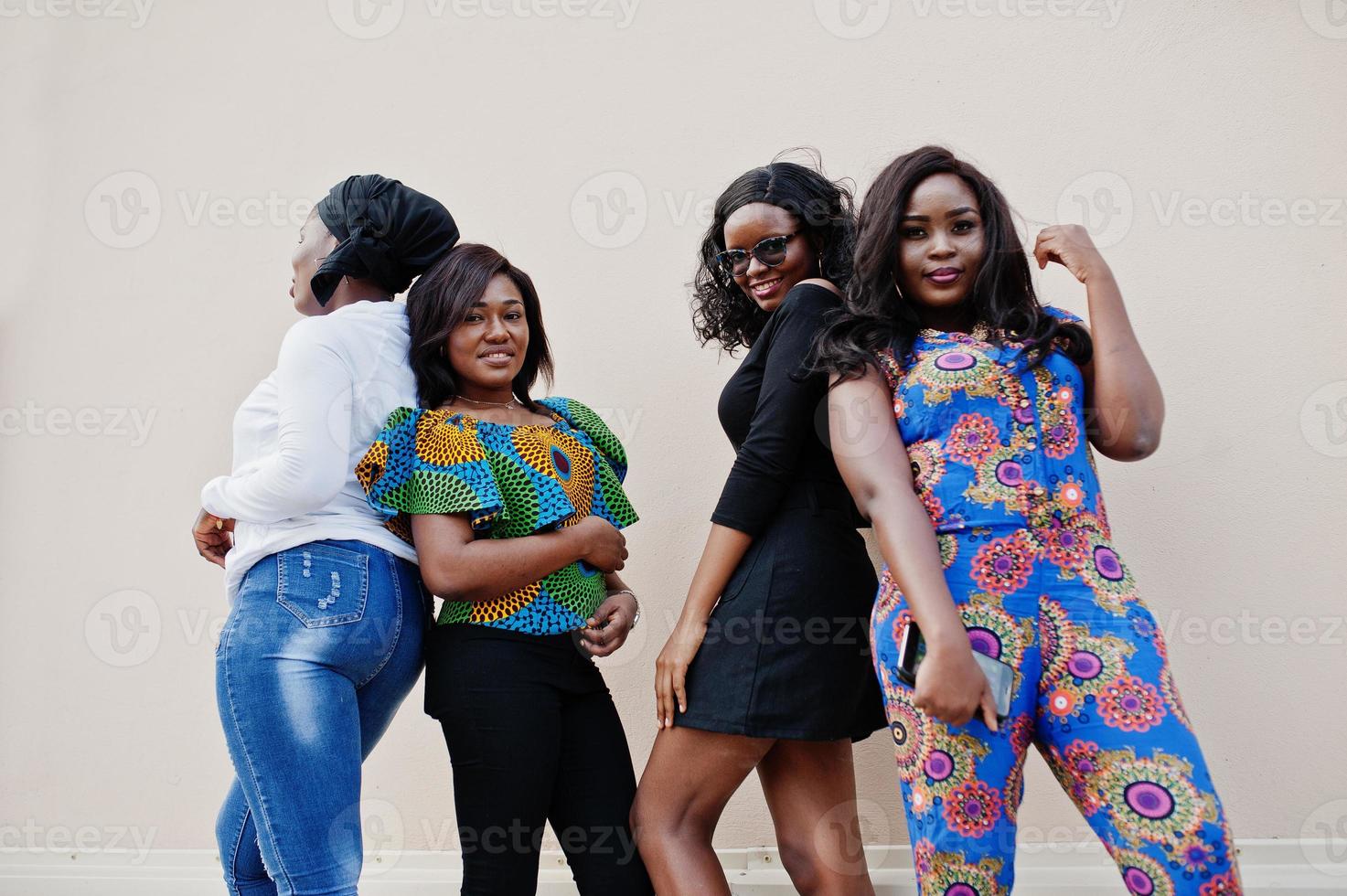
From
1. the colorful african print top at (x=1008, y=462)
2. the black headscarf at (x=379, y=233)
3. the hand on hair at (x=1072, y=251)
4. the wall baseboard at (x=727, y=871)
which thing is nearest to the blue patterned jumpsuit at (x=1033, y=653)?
the colorful african print top at (x=1008, y=462)

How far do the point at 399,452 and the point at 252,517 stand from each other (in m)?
0.28

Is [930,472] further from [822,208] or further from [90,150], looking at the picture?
[90,150]

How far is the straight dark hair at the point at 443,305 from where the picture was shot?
207cm

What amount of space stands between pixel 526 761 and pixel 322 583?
19.3 inches

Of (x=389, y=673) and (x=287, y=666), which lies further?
(x=389, y=673)

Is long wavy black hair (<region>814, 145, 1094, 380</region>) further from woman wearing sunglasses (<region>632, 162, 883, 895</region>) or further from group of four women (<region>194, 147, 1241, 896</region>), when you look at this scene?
woman wearing sunglasses (<region>632, 162, 883, 895</region>)

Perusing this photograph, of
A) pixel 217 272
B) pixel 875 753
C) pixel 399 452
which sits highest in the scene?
pixel 217 272

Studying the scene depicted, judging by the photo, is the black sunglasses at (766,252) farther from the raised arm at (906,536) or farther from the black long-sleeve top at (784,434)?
the raised arm at (906,536)

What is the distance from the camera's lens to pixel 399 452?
6.35ft

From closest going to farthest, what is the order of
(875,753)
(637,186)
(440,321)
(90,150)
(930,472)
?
1. (930,472)
2. (440,321)
3. (875,753)
4. (637,186)
5. (90,150)

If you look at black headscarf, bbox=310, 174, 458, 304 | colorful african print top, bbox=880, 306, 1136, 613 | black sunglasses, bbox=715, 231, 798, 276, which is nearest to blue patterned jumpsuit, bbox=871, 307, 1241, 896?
colorful african print top, bbox=880, 306, 1136, 613


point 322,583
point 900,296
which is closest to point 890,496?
point 900,296

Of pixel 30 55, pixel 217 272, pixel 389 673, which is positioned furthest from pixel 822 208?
pixel 30 55

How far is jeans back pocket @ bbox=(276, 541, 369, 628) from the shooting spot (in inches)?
69.9
